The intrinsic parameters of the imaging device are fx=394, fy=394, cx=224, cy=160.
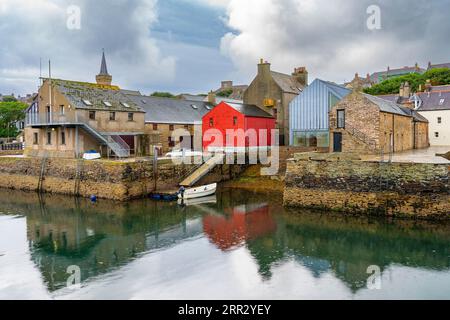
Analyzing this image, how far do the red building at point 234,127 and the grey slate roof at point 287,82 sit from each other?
412cm

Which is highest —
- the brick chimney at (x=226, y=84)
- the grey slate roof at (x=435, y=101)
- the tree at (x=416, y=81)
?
the brick chimney at (x=226, y=84)

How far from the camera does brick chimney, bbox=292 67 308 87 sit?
44812 mm

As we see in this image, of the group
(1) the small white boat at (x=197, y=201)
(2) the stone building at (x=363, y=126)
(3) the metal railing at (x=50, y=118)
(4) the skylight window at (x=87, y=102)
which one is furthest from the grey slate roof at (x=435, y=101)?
(3) the metal railing at (x=50, y=118)

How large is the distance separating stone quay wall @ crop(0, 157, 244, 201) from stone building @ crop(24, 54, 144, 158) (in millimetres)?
1597

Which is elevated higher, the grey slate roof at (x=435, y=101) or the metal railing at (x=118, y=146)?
the grey slate roof at (x=435, y=101)

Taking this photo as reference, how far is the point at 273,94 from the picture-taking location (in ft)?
130

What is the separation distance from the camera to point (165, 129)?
37844mm

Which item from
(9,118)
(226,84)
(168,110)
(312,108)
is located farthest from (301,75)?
(226,84)

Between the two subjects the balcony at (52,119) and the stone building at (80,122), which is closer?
the balcony at (52,119)

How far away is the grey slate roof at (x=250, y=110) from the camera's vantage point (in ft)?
117

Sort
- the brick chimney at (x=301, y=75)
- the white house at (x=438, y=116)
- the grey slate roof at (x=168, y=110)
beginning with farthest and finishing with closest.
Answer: the brick chimney at (x=301, y=75), the white house at (x=438, y=116), the grey slate roof at (x=168, y=110)

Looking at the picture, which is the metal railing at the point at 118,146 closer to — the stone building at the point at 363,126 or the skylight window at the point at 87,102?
the skylight window at the point at 87,102

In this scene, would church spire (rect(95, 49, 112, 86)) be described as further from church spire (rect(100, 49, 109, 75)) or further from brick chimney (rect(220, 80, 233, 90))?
brick chimney (rect(220, 80, 233, 90))

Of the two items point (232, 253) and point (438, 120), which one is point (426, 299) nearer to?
point (232, 253)
